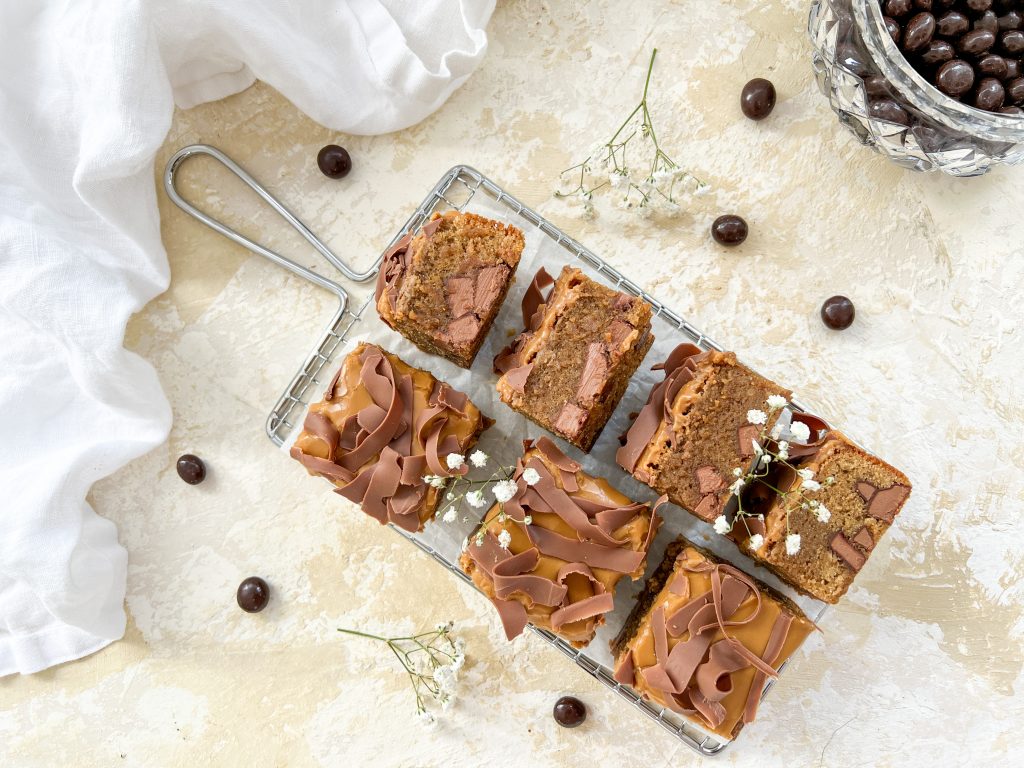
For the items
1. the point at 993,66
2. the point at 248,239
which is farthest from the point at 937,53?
the point at 248,239

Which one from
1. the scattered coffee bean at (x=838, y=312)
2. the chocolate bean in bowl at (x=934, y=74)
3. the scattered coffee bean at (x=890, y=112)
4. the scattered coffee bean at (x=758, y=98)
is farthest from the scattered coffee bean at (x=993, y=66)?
the scattered coffee bean at (x=838, y=312)

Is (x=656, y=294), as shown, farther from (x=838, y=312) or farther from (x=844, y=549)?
(x=844, y=549)

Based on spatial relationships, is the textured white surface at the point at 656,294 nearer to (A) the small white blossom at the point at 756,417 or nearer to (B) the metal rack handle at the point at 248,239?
(B) the metal rack handle at the point at 248,239

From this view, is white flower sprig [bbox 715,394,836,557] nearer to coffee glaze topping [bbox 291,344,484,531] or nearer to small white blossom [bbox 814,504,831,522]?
small white blossom [bbox 814,504,831,522]

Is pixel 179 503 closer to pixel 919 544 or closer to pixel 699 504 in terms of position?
pixel 699 504

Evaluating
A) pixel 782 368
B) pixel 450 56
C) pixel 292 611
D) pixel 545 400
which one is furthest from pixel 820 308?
pixel 292 611

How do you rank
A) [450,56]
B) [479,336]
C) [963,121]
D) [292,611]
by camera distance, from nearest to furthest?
[963,121] < [479,336] < [450,56] < [292,611]
